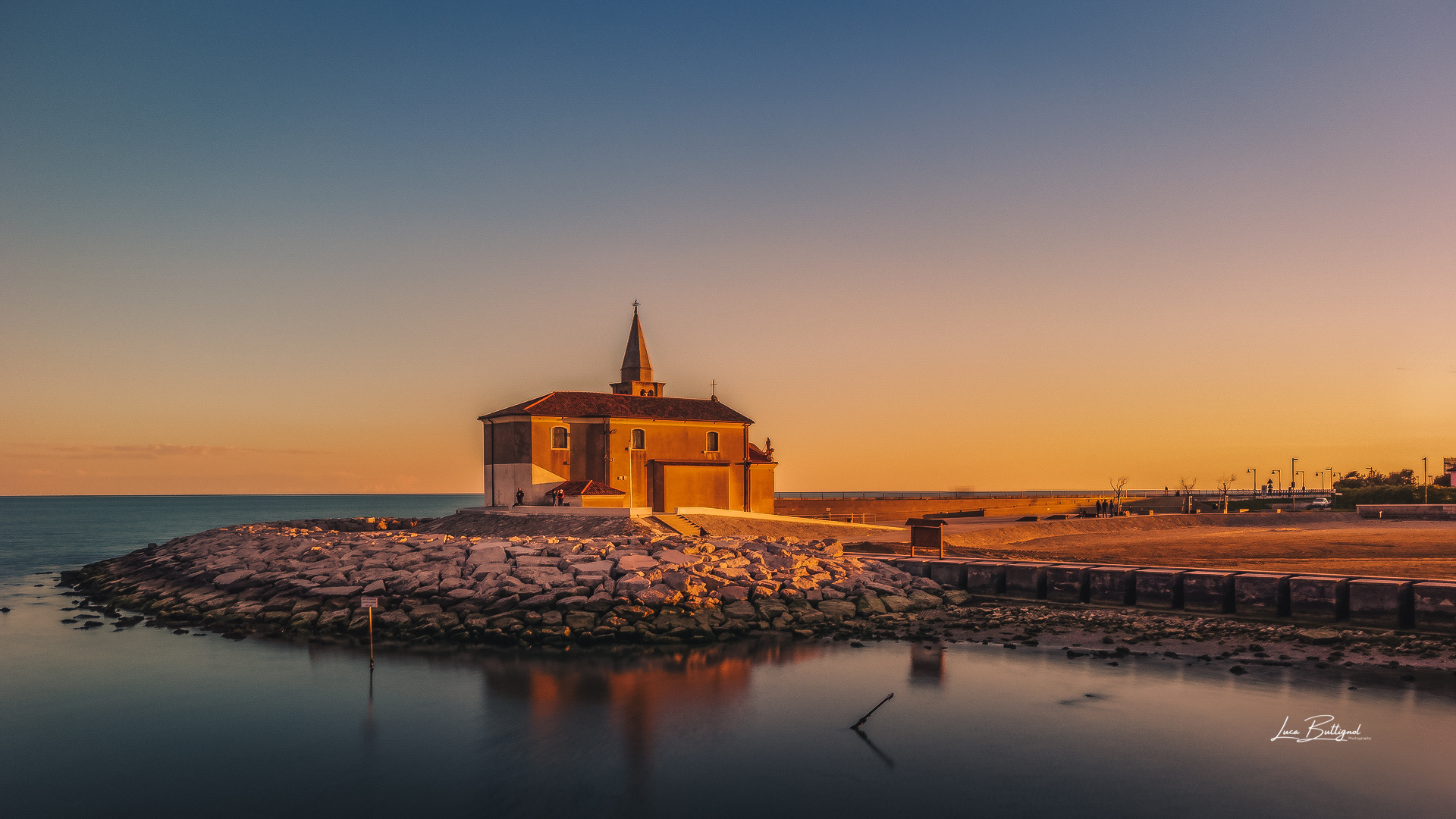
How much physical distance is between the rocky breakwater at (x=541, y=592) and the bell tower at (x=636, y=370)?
69.6ft

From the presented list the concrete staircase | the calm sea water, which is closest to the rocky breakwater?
the calm sea water

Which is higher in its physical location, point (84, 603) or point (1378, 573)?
point (1378, 573)

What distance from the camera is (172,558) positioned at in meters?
36.7

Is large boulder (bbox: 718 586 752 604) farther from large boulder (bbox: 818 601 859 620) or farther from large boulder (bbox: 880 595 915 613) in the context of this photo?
large boulder (bbox: 880 595 915 613)

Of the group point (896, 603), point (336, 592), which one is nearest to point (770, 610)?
point (896, 603)

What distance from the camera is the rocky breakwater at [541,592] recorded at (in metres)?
21.9

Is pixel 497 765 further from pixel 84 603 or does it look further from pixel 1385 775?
pixel 84 603

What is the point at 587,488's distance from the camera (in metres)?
41.3

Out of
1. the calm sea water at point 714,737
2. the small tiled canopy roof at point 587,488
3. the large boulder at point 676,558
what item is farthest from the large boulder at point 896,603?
the small tiled canopy roof at point 587,488

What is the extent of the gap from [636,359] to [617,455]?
982 centimetres

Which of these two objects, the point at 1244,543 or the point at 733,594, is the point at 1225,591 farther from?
the point at 1244,543

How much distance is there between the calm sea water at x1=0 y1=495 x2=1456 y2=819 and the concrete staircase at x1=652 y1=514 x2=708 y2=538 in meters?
15.8

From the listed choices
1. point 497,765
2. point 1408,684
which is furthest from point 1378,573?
point 497,765

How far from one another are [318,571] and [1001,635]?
799 inches
